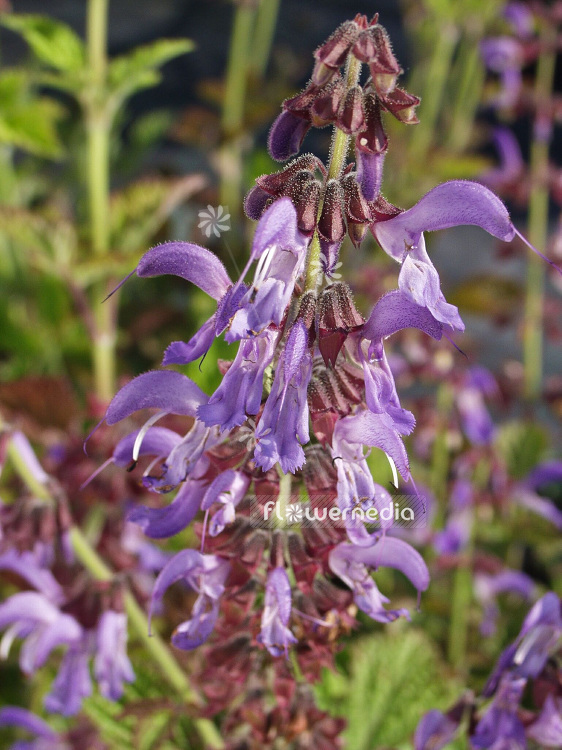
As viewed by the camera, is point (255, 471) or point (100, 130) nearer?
point (255, 471)

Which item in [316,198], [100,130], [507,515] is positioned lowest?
[507,515]

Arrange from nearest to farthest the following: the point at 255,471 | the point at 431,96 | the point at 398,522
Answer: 1. the point at 255,471
2. the point at 398,522
3. the point at 431,96

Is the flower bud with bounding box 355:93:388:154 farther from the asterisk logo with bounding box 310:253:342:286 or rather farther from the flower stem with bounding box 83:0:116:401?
the flower stem with bounding box 83:0:116:401

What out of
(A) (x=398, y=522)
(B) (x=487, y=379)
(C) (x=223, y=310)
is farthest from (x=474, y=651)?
(C) (x=223, y=310)

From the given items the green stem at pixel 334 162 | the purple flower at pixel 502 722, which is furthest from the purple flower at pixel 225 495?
the purple flower at pixel 502 722

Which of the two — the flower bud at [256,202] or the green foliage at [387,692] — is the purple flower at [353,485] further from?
the green foliage at [387,692]

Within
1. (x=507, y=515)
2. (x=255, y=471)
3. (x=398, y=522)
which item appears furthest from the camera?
(x=507, y=515)

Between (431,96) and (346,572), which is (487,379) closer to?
(346,572)

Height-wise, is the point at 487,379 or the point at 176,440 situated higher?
the point at 176,440
